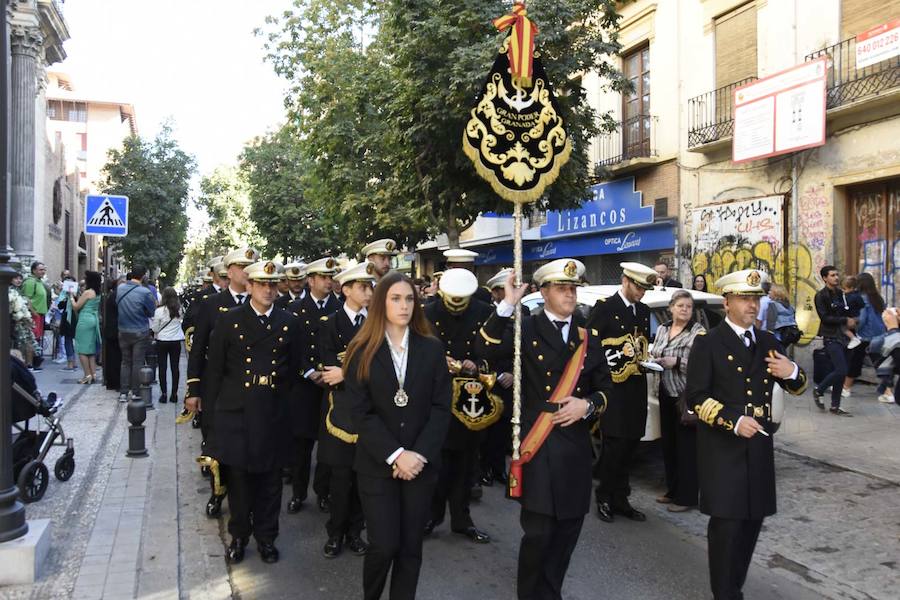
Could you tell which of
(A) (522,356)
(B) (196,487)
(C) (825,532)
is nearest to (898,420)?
(C) (825,532)

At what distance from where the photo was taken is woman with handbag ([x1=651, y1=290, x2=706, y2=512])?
621 centimetres

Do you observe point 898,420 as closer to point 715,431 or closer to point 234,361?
point 715,431

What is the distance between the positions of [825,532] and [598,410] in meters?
2.86

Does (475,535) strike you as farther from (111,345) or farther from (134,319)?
(111,345)

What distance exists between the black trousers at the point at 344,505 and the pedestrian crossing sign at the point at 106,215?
7779 millimetres

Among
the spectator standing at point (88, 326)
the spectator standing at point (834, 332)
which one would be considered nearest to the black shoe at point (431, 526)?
the spectator standing at point (834, 332)

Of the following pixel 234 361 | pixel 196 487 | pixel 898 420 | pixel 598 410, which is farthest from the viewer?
pixel 898 420

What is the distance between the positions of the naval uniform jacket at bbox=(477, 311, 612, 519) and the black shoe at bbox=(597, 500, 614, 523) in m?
2.04

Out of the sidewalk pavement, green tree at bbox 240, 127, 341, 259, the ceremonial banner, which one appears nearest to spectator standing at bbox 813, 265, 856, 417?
the sidewalk pavement

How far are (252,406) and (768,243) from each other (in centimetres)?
1255

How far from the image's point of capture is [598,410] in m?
4.19

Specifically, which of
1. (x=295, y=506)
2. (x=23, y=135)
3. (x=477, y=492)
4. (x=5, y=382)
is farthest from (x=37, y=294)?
(x=477, y=492)

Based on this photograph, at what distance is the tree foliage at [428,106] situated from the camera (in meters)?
12.6

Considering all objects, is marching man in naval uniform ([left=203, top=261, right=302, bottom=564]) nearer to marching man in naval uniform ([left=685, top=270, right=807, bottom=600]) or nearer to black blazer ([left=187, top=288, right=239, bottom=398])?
black blazer ([left=187, top=288, right=239, bottom=398])
